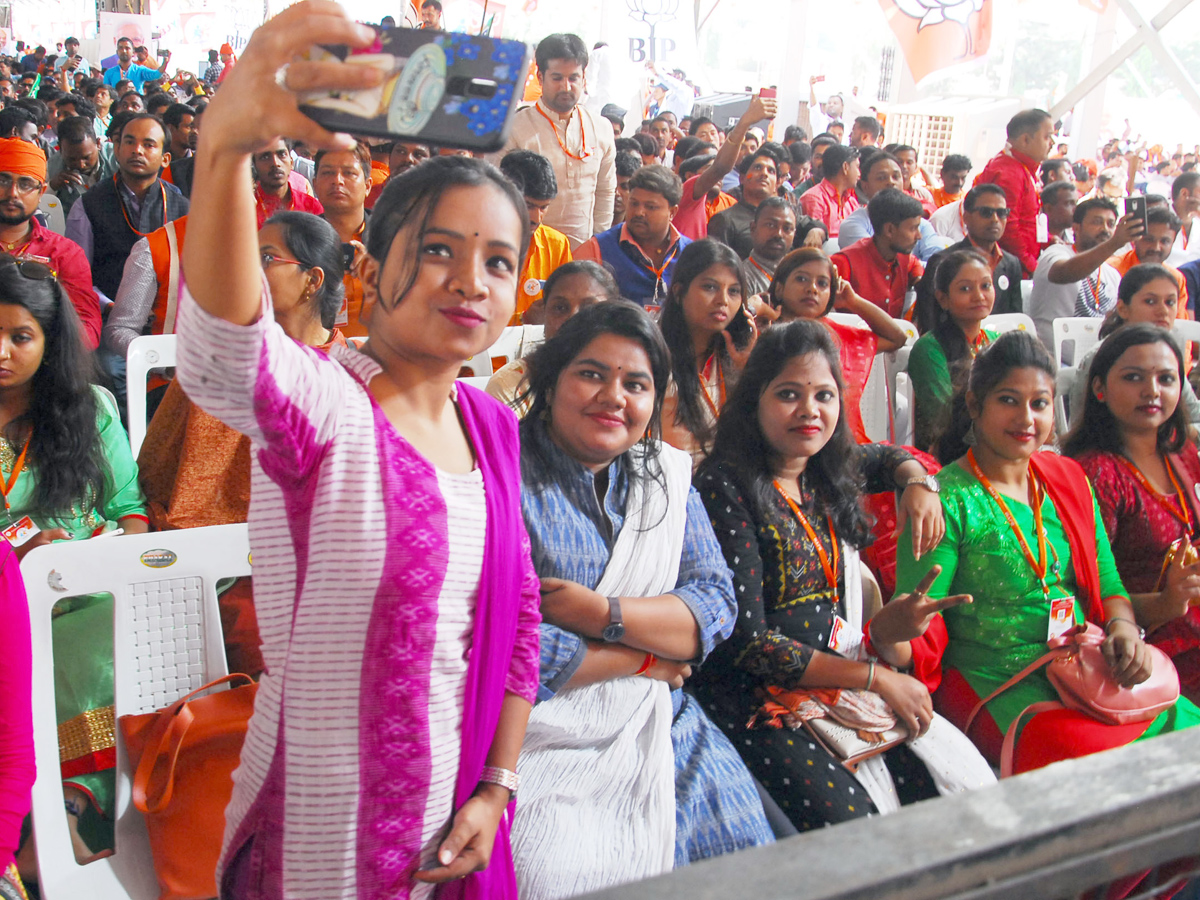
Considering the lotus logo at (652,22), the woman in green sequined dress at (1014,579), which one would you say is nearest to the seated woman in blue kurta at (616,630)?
the woman in green sequined dress at (1014,579)

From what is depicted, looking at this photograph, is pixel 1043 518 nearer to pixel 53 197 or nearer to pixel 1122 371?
pixel 1122 371

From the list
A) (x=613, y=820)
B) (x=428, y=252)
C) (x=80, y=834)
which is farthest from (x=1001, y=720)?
(x=80, y=834)

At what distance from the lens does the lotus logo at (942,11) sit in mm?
7941

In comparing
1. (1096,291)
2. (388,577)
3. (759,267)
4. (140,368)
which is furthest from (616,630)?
(1096,291)

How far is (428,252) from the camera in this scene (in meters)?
0.90

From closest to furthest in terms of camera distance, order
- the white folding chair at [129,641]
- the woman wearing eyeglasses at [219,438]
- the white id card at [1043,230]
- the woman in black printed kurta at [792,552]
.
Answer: the white folding chair at [129,641]
the woman in black printed kurta at [792,552]
the woman wearing eyeglasses at [219,438]
the white id card at [1043,230]

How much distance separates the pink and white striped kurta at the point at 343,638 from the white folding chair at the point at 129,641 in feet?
1.84

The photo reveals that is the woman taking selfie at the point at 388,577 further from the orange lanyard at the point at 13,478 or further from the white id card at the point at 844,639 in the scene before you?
the orange lanyard at the point at 13,478

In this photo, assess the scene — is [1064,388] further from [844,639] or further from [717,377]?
[844,639]

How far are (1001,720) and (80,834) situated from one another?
1742 millimetres

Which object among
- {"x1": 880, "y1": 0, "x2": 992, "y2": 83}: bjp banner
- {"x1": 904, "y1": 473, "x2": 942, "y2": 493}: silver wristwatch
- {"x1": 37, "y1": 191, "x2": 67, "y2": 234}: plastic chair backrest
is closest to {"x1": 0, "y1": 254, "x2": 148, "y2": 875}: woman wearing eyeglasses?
{"x1": 904, "y1": 473, "x2": 942, "y2": 493}: silver wristwatch

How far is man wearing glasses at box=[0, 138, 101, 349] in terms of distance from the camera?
3127 millimetres

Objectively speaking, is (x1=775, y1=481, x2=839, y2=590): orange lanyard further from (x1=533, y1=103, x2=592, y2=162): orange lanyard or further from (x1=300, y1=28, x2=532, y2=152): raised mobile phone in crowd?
(x1=533, y1=103, x2=592, y2=162): orange lanyard

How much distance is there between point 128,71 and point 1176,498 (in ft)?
43.1
